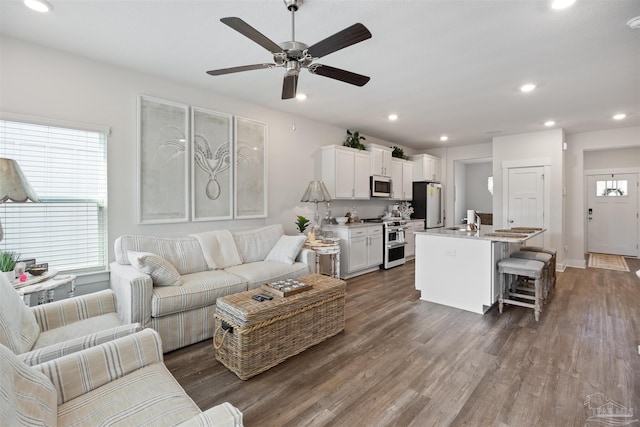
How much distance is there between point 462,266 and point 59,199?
4276 millimetres

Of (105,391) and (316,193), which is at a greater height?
(316,193)

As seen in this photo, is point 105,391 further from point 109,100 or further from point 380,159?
point 380,159

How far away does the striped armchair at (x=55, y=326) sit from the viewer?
1.47 meters

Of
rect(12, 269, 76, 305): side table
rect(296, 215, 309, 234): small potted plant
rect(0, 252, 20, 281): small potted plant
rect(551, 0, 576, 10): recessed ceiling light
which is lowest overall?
rect(12, 269, 76, 305): side table

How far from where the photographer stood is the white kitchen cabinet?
16.0 ft

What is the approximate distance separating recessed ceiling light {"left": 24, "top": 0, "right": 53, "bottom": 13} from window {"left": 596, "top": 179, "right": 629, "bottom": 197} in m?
9.68

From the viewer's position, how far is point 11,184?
2076 millimetres

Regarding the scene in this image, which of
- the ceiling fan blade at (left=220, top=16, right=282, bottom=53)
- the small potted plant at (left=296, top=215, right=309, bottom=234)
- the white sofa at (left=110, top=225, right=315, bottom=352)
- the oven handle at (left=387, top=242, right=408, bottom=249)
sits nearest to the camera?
the ceiling fan blade at (left=220, top=16, right=282, bottom=53)

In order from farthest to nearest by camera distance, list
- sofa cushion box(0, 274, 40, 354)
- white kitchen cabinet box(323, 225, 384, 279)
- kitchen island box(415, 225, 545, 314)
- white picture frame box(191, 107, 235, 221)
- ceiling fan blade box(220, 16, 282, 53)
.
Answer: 1. white kitchen cabinet box(323, 225, 384, 279)
2. white picture frame box(191, 107, 235, 221)
3. kitchen island box(415, 225, 545, 314)
4. ceiling fan blade box(220, 16, 282, 53)
5. sofa cushion box(0, 274, 40, 354)

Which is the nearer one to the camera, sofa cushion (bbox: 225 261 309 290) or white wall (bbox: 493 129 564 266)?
sofa cushion (bbox: 225 261 309 290)

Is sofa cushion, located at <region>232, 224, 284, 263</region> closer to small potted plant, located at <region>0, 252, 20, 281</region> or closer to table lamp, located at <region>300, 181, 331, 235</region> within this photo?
table lamp, located at <region>300, 181, 331, 235</region>

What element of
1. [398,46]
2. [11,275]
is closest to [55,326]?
[11,275]

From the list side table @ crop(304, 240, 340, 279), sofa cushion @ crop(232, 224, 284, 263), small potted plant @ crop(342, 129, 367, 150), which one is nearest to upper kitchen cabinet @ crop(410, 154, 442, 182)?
small potted plant @ crop(342, 129, 367, 150)

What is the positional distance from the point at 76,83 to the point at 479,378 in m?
4.30
